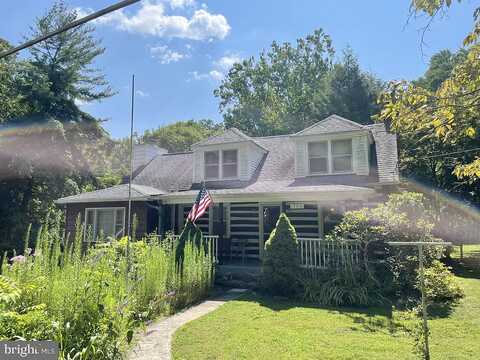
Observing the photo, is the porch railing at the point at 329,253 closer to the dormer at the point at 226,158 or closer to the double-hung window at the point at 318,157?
the double-hung window at the point at 318,157

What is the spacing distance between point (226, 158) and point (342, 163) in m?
5.37

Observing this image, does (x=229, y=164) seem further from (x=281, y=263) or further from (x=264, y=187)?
(x=281, y=263)

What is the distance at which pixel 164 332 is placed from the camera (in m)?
6.30

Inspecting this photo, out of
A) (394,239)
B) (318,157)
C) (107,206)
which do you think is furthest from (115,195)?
(394,239)

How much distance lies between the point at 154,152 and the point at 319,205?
41.1 ft

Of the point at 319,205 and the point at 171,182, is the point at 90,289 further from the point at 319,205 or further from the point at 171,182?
the point at 171,182

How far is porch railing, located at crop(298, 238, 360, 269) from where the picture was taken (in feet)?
30.7

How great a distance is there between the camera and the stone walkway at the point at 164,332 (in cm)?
517

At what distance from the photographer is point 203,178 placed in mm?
15953

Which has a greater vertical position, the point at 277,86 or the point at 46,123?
the point at 277,86

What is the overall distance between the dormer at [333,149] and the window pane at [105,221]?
901cm

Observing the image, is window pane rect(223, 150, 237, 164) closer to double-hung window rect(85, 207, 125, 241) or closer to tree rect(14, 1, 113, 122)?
double-hung window rect(85, 207, 125, 241)

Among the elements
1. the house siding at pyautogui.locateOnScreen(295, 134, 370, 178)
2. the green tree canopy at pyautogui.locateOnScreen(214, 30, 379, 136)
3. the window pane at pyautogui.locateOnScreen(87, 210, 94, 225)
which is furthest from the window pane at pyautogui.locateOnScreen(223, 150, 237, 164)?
the green tree canopy at pyautogui.locateOnScreen(214, 30, 379, 136)

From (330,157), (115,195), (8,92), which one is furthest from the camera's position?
(8,92)
